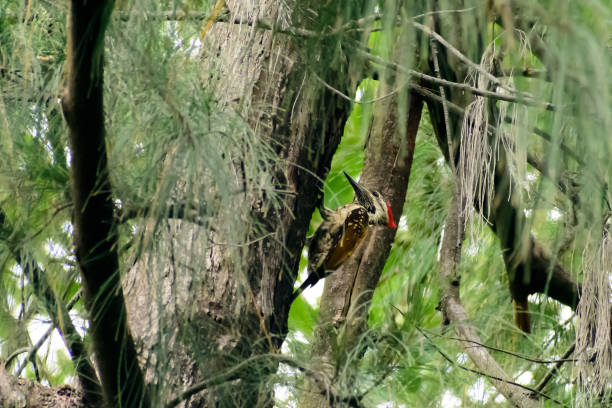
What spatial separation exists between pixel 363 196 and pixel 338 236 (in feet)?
0.73

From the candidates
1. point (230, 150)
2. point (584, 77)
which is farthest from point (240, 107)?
point (584, 77)

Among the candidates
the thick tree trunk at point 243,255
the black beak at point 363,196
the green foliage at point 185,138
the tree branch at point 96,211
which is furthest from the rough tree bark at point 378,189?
the tree branch at point 96,211

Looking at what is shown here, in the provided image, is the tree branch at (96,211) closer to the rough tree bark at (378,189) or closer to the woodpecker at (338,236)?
the rough tree bark at (378,189)

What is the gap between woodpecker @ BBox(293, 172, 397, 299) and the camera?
3.04 metres

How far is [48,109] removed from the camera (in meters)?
1.33

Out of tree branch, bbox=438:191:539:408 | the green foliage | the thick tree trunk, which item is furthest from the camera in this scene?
tree branch, bbox=438:191:539:408

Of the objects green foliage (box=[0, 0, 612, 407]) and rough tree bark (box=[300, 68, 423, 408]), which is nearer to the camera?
green foliage (box=[0, 0, 612, 407])

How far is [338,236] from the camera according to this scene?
3.08m

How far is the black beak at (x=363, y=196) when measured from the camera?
291 cm

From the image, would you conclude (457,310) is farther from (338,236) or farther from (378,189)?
(338,236)

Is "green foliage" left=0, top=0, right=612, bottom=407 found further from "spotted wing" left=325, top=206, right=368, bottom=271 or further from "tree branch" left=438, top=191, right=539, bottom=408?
"spotted wing" left=325, top=206, right=368, bottom=271

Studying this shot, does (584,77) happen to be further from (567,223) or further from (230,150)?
(567,223)

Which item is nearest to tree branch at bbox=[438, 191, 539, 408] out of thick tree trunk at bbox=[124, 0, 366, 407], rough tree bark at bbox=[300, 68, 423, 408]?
rough tree bark at bbox=[300, 68, 423, 408]

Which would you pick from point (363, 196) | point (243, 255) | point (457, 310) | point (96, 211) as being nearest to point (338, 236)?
point (363, 196)
